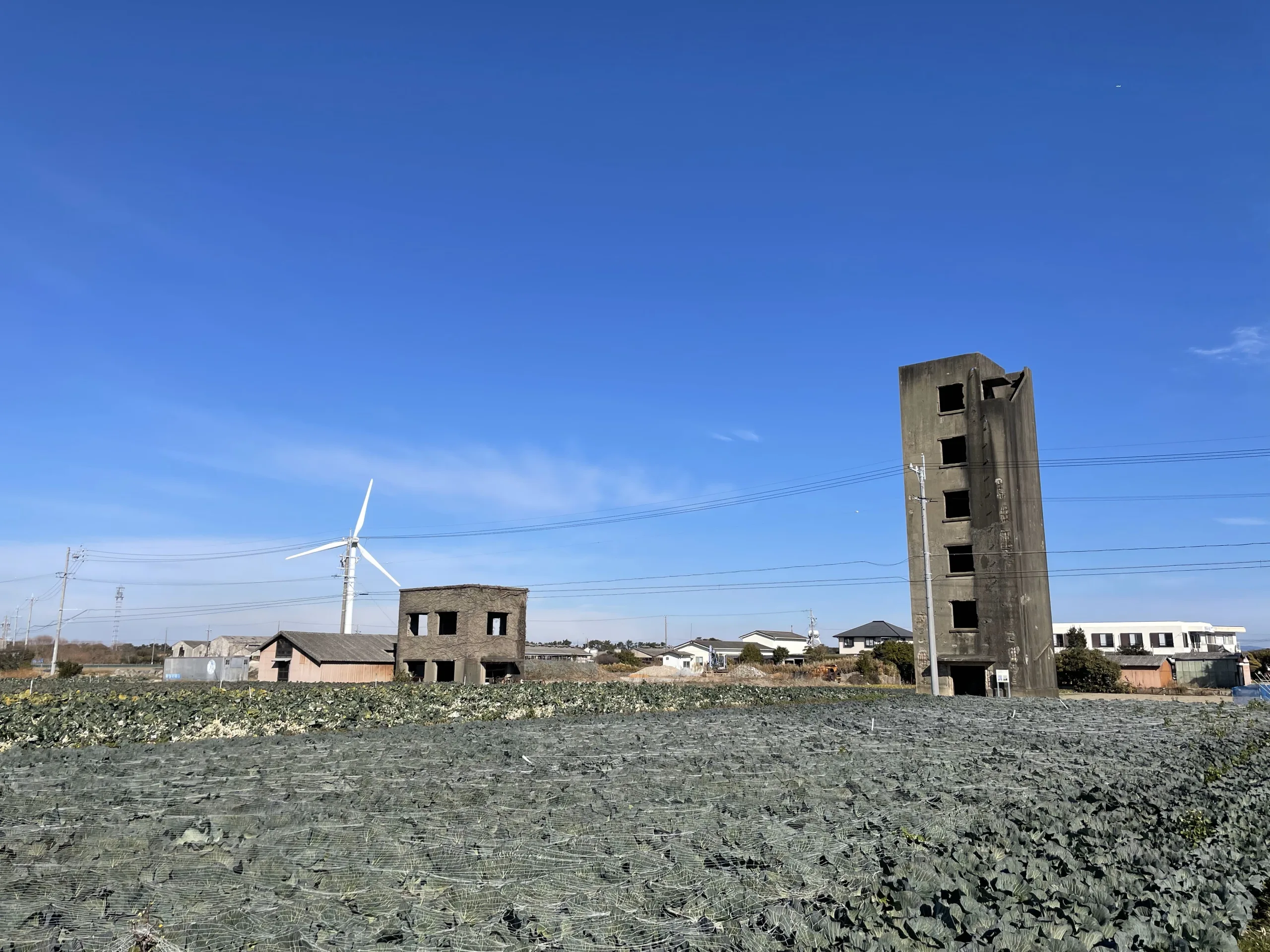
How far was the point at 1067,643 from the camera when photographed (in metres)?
112

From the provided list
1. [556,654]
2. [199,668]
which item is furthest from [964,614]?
[556,654]

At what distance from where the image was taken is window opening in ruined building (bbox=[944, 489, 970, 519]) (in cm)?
5556

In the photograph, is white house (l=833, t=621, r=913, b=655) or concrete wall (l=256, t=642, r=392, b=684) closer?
concrete wall (l=256, t=642, r=392, b=684)

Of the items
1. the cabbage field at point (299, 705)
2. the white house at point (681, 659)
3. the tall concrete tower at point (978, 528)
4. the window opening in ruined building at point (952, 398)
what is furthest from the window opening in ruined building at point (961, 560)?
the white house at point (681, 659)

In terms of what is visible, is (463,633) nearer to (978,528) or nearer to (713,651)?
(978,528)

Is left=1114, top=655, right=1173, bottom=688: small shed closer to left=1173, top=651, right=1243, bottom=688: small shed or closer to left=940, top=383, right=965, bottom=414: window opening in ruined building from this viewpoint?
left=1173, top=651, right=1243, bottom=688: small shed

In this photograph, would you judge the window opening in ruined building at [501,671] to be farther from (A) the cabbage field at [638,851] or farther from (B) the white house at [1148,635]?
(B) the white house at [1148,635]

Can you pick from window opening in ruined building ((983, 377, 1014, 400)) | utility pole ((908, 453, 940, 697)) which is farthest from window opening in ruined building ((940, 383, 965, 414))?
utility pole ((908, 453, 940, 697))

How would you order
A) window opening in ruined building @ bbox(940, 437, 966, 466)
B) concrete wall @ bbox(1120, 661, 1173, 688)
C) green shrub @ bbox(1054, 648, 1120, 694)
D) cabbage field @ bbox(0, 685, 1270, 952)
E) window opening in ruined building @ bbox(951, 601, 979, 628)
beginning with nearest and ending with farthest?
cabbage field @ bbox(0, 685, 1270, 952), window opening in ruined building @ bbox(940, 437, 966, 466), window opening in ruined building @ bbox(951, 601, 979, 628), green shrub @ bbox(1054, 648, 1120, 694), concrete wall @ bbox(1120, 661, 1173, 688)

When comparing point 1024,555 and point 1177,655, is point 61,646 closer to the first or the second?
point 1024,555

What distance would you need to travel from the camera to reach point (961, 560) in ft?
182

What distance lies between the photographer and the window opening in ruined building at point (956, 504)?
182 feet

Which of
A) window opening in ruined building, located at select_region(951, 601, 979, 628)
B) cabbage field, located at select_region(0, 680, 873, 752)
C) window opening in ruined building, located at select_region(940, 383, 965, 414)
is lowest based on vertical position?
cabbage field, located at select_region(0, 680, 873, 752)

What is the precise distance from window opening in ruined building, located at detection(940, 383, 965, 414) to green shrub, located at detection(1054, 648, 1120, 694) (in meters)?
24.5
